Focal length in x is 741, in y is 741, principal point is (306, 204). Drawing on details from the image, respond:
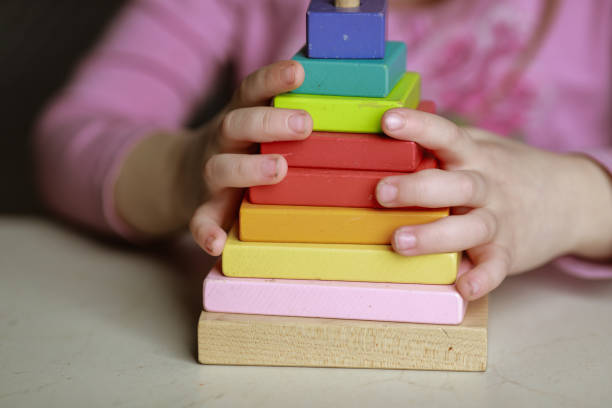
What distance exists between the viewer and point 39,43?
1.44 m

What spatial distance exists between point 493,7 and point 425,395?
672 mm

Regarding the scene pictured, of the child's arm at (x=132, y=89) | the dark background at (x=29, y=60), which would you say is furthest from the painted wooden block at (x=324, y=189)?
the dark background at (x=29, y=60)

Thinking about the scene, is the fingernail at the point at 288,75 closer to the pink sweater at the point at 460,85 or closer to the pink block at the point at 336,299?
the pink block at the point at 336,299

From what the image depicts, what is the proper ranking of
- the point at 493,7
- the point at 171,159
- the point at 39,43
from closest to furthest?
1. the point at 171,159
2. the point at 493,7
3. the point at 39,43

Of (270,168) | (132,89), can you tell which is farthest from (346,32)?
(132,89)

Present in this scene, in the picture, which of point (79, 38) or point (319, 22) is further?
point (79, 38)

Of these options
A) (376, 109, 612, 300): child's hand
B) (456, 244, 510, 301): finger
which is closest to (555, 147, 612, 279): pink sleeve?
(376, 109, 612, 300): child's hand

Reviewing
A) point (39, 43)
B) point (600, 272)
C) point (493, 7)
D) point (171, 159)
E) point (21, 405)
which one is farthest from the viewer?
point (39, 43)

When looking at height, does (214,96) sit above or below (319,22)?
below

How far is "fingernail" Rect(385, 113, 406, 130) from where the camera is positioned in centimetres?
59

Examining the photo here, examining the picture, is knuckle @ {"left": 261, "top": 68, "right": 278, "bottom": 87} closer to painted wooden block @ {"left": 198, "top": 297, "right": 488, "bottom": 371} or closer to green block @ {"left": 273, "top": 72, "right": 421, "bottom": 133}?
green block @ {"left": 273, "top": 72, "right": 421, "bottom": 133}

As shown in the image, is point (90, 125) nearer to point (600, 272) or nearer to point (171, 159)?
point (171, 159)

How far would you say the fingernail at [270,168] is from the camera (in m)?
0.60

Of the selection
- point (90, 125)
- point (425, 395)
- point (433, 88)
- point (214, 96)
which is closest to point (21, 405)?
point (425, 395)
